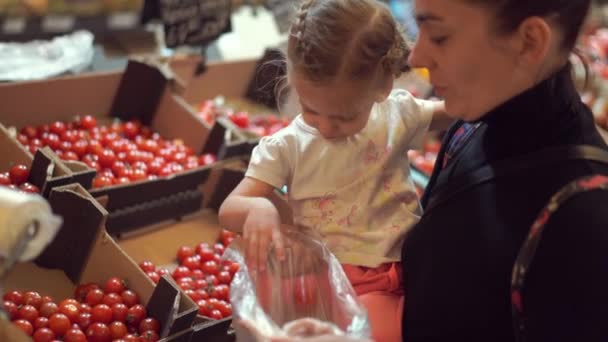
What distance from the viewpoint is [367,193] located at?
1588mm

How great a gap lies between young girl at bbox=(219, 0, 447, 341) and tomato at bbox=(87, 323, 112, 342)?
51 centimetres

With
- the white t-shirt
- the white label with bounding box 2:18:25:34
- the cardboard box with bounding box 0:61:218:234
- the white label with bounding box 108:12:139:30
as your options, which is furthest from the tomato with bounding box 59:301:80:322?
the white label with bounding box 108:12:139:30

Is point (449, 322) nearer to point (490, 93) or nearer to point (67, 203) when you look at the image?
point (490, 93)

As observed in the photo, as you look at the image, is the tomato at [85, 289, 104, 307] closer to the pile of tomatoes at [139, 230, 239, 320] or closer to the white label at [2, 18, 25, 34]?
the pile of tomatoes at [139, 230, 239, 320]

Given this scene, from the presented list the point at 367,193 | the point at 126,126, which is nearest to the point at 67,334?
the point at 367,193

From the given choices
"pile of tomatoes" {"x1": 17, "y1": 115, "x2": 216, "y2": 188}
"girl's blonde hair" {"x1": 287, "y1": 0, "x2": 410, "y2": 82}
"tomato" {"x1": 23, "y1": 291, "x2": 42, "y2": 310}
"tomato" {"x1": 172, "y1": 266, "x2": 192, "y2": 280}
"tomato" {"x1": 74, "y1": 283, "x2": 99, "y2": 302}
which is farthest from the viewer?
"pile of tomatoes" {"x1": 17, "y1": 115, "x2": 216, "y2": 188}

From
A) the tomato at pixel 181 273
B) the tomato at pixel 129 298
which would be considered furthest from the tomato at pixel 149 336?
the tomato at pixel 181 273

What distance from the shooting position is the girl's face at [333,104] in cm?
136

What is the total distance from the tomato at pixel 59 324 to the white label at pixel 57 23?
1.66m

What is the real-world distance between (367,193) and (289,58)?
359 millimetres

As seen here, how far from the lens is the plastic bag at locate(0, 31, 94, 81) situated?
8.52ft

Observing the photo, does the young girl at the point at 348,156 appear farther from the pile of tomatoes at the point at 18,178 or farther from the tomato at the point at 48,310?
the pile of tomatoes at the point at 18,178

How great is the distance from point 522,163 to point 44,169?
1209mm

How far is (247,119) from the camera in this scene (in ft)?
9.66
